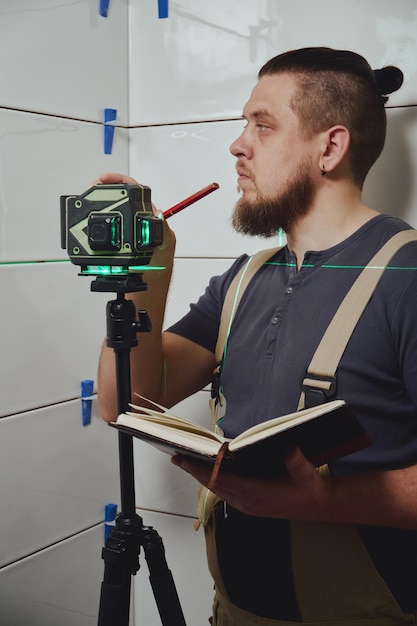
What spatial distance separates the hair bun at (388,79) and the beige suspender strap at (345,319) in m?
0.26

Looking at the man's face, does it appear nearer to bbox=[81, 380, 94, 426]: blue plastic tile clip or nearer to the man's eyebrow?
the man's eyebrow

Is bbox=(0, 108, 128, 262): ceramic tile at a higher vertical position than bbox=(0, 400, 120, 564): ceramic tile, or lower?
higher

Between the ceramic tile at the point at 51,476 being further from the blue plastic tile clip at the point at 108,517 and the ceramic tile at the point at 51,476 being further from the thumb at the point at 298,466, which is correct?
the thumb at the point at 298,466

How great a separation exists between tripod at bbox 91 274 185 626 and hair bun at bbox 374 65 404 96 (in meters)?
0.48

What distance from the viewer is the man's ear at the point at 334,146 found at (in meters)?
1.06

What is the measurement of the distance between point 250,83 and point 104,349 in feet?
1.77

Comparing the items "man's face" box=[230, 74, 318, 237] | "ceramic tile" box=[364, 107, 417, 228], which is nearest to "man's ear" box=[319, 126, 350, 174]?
"man's face" box=[230, 74, 318, 237]

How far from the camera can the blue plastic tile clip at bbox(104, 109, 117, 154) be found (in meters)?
1.36

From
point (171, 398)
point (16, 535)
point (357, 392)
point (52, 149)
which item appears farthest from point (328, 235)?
point (16, 535)

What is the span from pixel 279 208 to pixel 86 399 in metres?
0.54

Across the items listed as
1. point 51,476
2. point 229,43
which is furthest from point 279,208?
point 51,476

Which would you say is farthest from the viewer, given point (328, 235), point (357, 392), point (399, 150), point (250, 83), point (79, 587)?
point (79, 587)

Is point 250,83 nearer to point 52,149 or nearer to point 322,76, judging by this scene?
point 322,76

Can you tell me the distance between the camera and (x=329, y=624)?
97 cm
